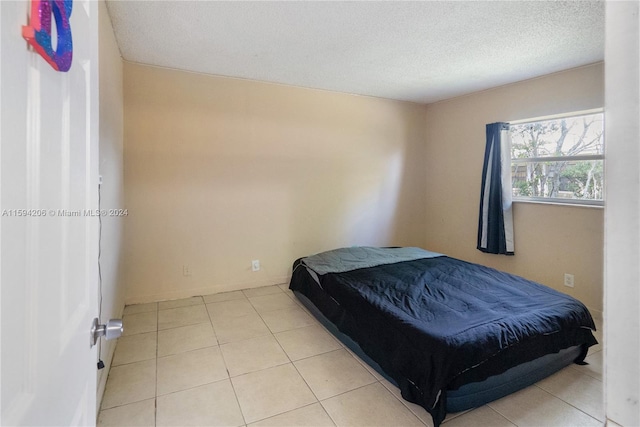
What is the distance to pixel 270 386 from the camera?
191 cm

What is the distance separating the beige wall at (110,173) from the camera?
190 cm

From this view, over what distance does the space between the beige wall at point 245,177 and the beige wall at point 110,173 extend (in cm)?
29

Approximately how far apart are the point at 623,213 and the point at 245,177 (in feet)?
11.0

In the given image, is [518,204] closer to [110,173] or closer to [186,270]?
[186,270]

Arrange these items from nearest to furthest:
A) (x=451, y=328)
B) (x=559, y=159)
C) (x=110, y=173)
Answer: (x=451, y=328) → (x=110, y=173) → (x=559, y=159)

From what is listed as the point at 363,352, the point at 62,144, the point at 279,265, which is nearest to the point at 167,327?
the point at 279,265

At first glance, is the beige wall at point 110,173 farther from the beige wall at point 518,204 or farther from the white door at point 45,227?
the beige wall at point 518,204

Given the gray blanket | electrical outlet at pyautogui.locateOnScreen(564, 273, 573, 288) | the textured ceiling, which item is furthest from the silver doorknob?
electrical outlet at pyautogui.locateOnScreen(564, 273, 573, 288)

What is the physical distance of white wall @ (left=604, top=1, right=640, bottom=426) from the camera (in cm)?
40

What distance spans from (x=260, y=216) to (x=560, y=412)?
9.79ft

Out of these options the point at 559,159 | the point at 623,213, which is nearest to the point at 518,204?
the point at 559,159

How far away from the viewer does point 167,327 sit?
2.62 m

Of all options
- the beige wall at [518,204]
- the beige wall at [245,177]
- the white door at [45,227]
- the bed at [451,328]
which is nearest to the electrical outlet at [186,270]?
the beige wall at [245,177]

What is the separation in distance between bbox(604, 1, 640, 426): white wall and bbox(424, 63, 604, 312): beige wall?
3.25 m
